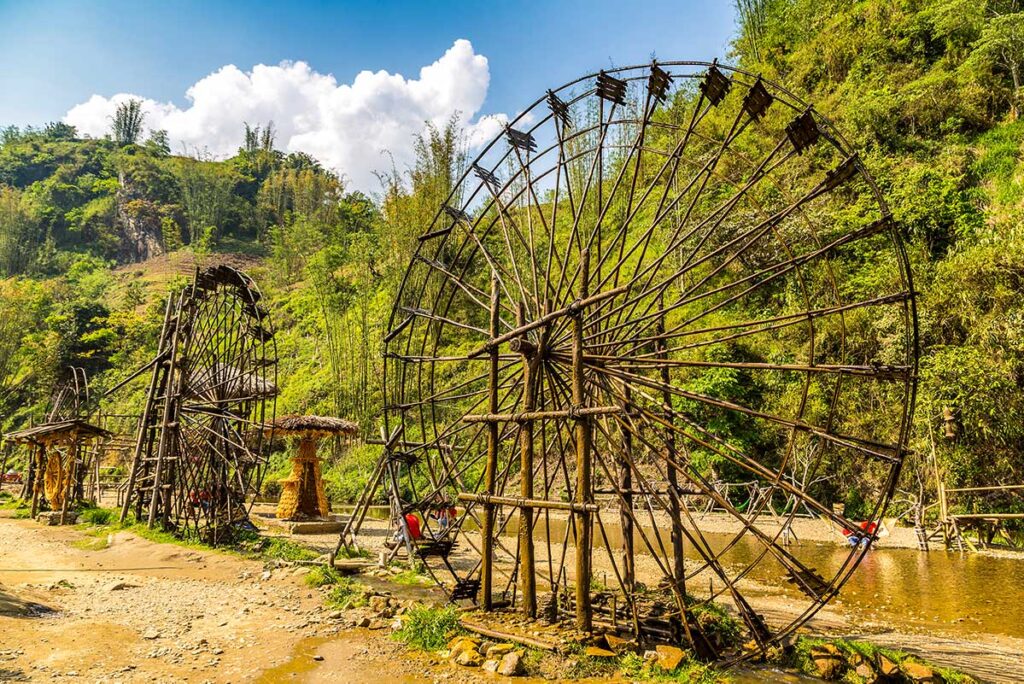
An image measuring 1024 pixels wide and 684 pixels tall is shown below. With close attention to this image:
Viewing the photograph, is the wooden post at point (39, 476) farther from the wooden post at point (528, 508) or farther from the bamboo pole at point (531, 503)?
the wooden post at point (528, 508)

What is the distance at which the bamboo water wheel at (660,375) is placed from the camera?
8.26 m

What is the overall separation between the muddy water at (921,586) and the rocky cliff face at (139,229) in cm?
Answer: 7326

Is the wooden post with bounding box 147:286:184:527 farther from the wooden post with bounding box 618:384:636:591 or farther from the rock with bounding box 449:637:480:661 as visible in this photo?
the wooden post with bounding box 618:384:636:591

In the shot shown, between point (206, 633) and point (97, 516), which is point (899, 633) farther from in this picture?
point (97, 516)

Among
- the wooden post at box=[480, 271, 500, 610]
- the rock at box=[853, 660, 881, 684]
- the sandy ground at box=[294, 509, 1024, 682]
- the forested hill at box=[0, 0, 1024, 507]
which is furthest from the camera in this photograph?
the forested hill at box=[0, 0, 1024, 507]

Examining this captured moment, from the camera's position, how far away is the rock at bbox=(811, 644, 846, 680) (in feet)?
25.5

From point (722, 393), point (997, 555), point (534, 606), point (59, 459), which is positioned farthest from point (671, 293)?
point (59, 459)

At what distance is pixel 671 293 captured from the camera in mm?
30625

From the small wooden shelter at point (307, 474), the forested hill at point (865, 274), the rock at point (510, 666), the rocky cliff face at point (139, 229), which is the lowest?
the rock at point (510, 666)

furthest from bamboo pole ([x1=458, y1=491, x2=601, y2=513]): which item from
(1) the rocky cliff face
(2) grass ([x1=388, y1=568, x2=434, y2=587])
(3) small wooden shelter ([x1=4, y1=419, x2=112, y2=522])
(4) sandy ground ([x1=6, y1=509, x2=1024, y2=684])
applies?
(1) the rocky cliff face

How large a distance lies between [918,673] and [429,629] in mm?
6158

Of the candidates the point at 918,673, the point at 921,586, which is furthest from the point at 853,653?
the point at 921,586

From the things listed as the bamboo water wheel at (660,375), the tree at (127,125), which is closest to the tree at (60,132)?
the tree at (127,125)

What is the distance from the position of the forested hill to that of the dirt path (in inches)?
683
